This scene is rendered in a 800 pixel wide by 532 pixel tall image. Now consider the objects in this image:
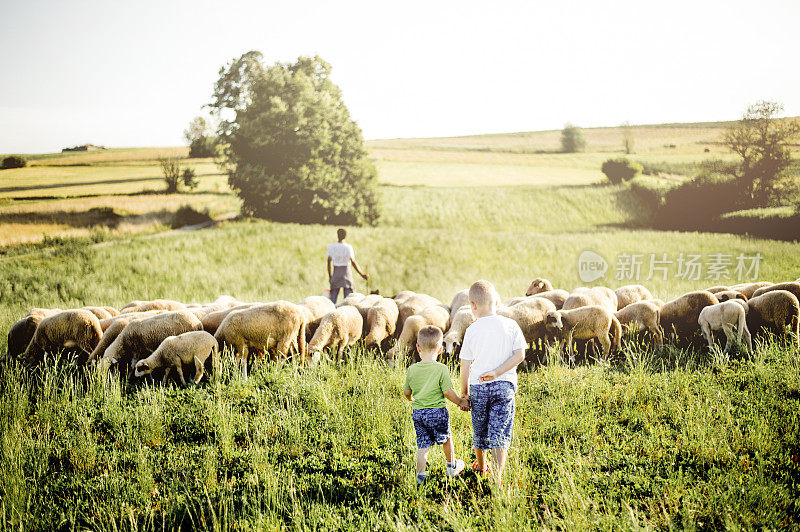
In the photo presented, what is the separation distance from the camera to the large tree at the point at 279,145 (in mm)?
28719

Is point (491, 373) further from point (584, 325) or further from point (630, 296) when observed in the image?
point (630, 296)

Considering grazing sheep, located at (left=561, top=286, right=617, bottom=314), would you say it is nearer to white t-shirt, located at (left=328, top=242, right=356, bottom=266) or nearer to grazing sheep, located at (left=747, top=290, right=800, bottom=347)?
grazing sheep, located at (left=747, top=290, right=800, bottom=347)

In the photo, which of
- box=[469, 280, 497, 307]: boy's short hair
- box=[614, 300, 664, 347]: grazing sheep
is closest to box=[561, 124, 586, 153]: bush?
box=[614, 300, 664, 347]: grazing sheep

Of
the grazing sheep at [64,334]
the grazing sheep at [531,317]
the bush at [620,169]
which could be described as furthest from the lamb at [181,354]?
the bush at [620,169]

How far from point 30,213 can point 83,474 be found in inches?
670

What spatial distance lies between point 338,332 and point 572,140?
51.4 metres

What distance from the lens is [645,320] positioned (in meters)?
8.07

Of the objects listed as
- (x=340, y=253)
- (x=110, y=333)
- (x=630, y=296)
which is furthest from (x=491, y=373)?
(x=340, y=253)

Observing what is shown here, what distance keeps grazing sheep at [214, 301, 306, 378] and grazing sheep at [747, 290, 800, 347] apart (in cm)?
778

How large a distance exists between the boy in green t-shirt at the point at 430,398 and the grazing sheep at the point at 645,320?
17.7 ft

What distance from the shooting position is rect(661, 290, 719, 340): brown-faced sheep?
795 cm

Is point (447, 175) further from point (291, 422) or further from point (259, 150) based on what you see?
point (291, 422)

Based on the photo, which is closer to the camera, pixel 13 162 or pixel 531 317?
pixel 531 317

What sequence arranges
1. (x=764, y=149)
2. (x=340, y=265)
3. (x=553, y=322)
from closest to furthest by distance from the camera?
(x=553, y=322)
(x=340, y=265)
(x=764, y=149)
